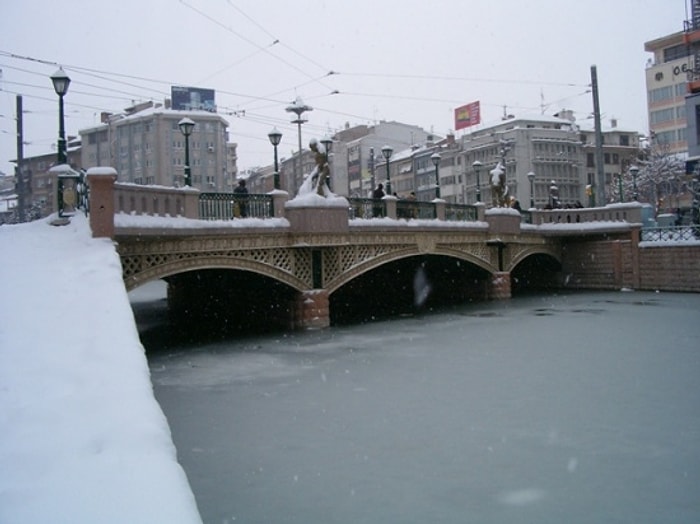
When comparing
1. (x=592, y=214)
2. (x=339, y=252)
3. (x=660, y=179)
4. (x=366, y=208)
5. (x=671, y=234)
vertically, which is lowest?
(x=339, y=252)

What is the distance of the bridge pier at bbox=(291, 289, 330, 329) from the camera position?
66.5 ft

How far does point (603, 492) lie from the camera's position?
6707 mm

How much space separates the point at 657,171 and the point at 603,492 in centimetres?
4945

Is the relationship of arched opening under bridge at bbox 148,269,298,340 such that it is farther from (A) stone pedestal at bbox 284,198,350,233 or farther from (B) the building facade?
(B) the building facade

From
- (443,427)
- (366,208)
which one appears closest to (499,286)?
(366,208)

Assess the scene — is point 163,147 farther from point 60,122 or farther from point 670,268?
point 60,122

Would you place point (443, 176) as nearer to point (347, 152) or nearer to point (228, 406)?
point (347, 152)

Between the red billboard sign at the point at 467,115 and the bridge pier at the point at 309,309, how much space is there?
5440 cm

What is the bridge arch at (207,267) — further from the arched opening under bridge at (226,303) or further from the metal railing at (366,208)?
the metal railing at (366,208)

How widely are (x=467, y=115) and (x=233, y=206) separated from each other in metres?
59.0

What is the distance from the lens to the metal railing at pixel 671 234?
93.0 feet

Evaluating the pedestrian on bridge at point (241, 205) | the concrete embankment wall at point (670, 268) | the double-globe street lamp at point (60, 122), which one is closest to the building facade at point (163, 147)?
the concrete embankment wall at point (670, 268)

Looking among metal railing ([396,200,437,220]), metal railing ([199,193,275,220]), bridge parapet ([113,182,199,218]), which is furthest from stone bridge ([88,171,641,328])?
metal railing ([396,200,437,220])

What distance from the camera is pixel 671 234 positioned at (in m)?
29.2
